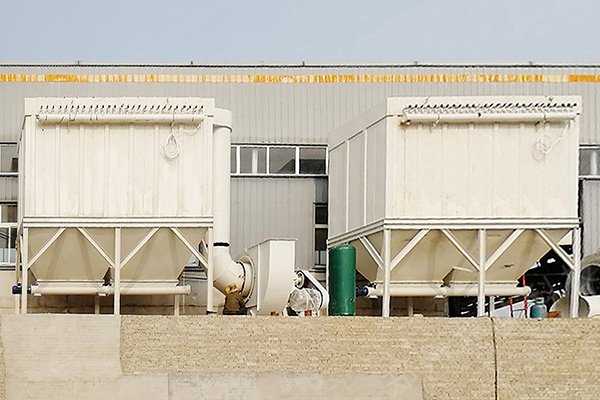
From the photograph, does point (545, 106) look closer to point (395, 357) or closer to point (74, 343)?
point (395, 357)

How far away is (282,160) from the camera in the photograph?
41.5 meters

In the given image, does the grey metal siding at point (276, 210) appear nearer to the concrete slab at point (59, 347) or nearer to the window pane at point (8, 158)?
the window pane at point (8, 158)

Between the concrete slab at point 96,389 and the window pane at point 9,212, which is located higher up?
the window pane at point 9,212

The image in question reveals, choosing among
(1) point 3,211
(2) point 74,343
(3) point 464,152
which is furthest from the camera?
Result: (1) point 3,211

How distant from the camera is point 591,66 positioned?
41969mm

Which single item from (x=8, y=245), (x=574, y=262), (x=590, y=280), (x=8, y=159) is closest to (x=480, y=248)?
(x=574, y=262)

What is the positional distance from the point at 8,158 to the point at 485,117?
16.4 metres

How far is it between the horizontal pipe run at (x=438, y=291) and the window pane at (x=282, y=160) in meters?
7.03

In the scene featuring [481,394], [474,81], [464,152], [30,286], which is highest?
[474,81]

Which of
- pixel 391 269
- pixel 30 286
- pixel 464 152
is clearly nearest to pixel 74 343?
pixel 30 286

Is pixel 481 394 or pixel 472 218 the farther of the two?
pixel 472 218

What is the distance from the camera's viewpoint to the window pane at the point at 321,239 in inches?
1620

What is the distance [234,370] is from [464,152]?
9.29 m

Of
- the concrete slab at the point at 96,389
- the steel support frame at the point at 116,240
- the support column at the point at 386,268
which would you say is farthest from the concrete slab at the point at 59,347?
the support column at the point at 386,268
